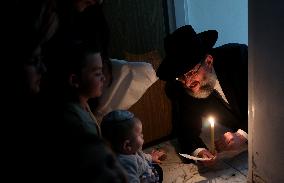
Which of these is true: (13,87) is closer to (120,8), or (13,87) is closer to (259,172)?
(259,172)

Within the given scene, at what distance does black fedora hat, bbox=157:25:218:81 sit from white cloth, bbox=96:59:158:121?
321mm

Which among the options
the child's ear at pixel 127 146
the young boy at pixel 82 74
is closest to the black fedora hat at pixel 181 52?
the child's ear at pixel 127 146

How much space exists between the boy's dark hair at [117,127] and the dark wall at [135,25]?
64 centimetres

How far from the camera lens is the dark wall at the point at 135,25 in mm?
1853

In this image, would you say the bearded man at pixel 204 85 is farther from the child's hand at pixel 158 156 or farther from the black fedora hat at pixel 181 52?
the child's hand at pixel 158 156

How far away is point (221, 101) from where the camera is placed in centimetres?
200

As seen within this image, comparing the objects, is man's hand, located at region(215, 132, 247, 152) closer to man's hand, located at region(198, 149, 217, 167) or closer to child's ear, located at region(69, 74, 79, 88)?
man's hand, located at region(198, 149, 217, 167)

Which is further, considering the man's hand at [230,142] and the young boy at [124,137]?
the man's hand at [230,142]

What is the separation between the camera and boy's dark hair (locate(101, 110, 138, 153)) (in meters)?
1.30

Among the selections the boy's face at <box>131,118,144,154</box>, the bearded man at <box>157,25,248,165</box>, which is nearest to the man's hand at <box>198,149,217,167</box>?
the bearded man at <box>157,25,248,165</box>

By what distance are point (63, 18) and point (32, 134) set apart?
0.52m

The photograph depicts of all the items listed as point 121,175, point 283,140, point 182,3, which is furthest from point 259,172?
point 182,3

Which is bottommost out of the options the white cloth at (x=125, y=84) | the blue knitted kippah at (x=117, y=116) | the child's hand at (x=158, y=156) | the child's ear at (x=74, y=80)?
the child's hand at (x=158, y=156)

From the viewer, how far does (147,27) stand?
198 cm
